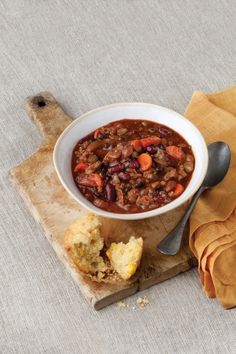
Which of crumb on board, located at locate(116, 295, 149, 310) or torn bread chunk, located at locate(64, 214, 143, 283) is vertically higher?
torn bread chunk, located at locate(64, 214, 143, 283)

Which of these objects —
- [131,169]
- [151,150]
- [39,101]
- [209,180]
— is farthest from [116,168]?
[39,101]

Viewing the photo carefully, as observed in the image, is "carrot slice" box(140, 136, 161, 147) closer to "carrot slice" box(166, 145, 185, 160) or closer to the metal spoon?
"carrot slice" box(166, 145, 185, 160)

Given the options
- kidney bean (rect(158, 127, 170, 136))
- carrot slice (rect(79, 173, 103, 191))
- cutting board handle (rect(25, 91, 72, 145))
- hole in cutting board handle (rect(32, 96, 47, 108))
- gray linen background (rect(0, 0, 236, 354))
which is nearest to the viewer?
gray linen background (rect(0, 0, 236, 354))

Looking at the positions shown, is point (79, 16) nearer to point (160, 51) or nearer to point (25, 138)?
point (160, 51)

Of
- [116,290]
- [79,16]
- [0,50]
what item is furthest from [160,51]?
[116,290]

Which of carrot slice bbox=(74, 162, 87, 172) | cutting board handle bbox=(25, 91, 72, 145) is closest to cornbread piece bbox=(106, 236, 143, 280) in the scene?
carrot slice bbox=(74, 162, 87, 172)

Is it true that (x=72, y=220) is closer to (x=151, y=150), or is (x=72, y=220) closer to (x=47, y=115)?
(x=151, y=150)
